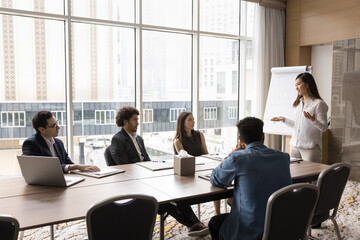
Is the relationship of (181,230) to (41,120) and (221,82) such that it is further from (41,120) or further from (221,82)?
(221,82)

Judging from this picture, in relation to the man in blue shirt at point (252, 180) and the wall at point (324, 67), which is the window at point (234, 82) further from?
the man in blue shirt at point (252, 180)

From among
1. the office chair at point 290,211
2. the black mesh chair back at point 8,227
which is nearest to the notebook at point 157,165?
the office chair at point 290,211

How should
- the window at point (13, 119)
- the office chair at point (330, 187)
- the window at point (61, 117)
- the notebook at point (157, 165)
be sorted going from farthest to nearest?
the window at point (61, 117), the window at point (13, 119), the notebook at point (157, 165), the office chair at point (330, 187)

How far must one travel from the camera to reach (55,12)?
184 inches

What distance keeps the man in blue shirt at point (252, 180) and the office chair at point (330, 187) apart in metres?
0.41

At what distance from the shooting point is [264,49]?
6328 mm

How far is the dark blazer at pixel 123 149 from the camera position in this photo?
3.35 meters

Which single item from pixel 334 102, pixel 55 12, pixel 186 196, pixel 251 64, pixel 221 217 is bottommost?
pixel 221 217

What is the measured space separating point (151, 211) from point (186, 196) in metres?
0.39

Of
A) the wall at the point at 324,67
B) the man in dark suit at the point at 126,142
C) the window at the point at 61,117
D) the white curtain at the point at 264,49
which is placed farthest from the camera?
the white curtain at the point at 264,49

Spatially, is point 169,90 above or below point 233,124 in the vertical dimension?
above

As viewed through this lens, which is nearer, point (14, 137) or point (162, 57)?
point (14, 137)

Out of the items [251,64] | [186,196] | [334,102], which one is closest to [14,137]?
[186,196]

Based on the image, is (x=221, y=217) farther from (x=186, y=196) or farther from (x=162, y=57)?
(x=162, y=57)
